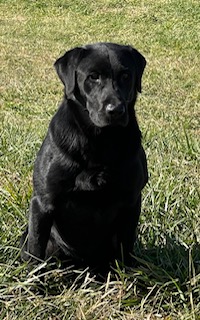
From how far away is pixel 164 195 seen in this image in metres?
3.69

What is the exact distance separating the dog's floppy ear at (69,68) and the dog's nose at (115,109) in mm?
227

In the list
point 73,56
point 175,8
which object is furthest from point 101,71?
point 175,8

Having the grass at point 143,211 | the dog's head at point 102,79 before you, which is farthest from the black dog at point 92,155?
the grass at point 143,211

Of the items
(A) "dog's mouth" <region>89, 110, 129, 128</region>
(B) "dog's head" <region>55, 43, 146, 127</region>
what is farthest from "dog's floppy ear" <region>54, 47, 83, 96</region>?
(A) "dog's mouth" <region>89, 110, 129, 128</region>

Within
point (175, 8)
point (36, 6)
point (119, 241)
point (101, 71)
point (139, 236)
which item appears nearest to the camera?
point (101, 71)

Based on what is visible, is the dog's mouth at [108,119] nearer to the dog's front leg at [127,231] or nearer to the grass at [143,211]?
the dog's front leg at [127,231]

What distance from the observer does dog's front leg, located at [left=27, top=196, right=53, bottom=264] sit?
9.53 ft

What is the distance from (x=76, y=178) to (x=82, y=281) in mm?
640

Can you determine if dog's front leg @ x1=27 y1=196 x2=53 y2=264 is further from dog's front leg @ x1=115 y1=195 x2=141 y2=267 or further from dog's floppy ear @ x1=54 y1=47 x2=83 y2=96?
dog's floppy ear @ x1=54 y1=47 x2=83 y2=96

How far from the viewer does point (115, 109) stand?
2.70 m

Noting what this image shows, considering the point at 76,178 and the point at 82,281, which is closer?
the point at 76,178

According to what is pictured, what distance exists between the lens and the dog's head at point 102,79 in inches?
108

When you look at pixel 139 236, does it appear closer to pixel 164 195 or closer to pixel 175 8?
pixel 164 195

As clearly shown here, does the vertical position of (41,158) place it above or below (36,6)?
above
